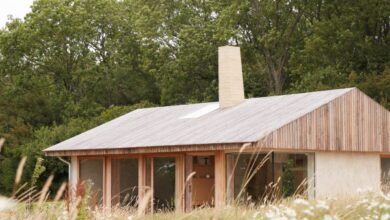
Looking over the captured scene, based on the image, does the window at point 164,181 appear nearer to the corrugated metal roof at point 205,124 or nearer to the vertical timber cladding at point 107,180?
the corrugated metal roof at point 205,124

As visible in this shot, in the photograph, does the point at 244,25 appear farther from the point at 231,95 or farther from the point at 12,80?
the point at 231,95

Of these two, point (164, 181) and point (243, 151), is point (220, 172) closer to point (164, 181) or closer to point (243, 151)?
point (243, 151)

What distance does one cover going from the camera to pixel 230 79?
22469mm

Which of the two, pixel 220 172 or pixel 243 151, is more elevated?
pixel 243 151

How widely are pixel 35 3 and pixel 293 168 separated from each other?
77.4 feet

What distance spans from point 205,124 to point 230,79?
2.79 meters

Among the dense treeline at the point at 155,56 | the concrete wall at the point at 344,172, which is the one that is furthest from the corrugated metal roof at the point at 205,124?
the dense treeline at the point at 155,56

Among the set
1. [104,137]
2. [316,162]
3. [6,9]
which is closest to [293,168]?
[316,162]

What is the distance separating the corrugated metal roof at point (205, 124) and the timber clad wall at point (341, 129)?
0.65 ft

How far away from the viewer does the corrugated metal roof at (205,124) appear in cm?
1784

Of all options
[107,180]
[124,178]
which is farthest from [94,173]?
[124,178]

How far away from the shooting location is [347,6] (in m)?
33.2

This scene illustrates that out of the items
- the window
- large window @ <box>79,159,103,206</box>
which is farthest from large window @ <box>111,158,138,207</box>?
the window

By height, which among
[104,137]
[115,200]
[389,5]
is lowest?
[115,200]
